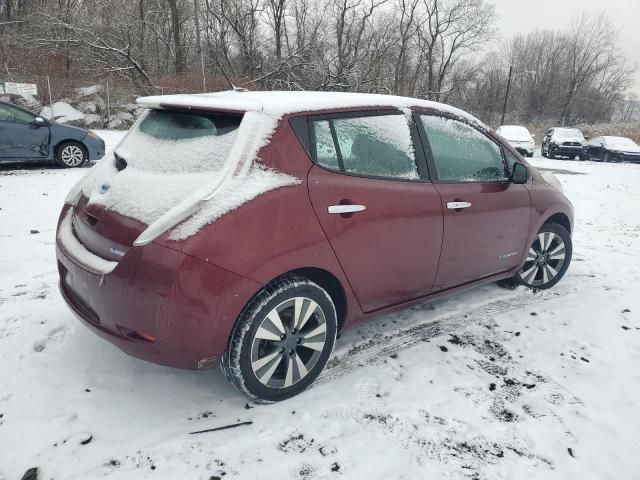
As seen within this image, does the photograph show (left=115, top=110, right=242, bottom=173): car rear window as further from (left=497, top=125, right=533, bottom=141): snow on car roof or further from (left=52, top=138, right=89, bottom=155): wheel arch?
(left=497, top=125, right=533, bottom=141): snow on car roof

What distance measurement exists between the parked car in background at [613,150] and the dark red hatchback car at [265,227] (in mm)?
22532

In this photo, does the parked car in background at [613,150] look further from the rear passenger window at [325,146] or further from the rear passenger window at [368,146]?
the rear passenger window at [325,146]

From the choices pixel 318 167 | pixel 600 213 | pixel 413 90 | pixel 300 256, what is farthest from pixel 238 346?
pixel 413 90

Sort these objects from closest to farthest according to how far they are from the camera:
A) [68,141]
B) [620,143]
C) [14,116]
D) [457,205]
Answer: [457,205], [14,116], [68,141], [620,143]

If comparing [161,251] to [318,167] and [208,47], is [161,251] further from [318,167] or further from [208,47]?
[208,47]

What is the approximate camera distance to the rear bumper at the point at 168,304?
6.84 ft

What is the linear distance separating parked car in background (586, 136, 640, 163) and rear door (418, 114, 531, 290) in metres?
21.8

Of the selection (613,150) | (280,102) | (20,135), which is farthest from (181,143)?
(613,150)

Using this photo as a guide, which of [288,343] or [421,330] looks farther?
[421,330]

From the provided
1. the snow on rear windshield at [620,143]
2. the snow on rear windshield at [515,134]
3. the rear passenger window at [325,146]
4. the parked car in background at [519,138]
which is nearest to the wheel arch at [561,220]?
the rear passenger window at [325,146]

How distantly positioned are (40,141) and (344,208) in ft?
29.1

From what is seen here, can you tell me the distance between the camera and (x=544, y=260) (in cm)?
432

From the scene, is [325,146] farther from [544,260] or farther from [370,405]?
[544,260]

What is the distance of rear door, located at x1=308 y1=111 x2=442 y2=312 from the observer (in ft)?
8.48
